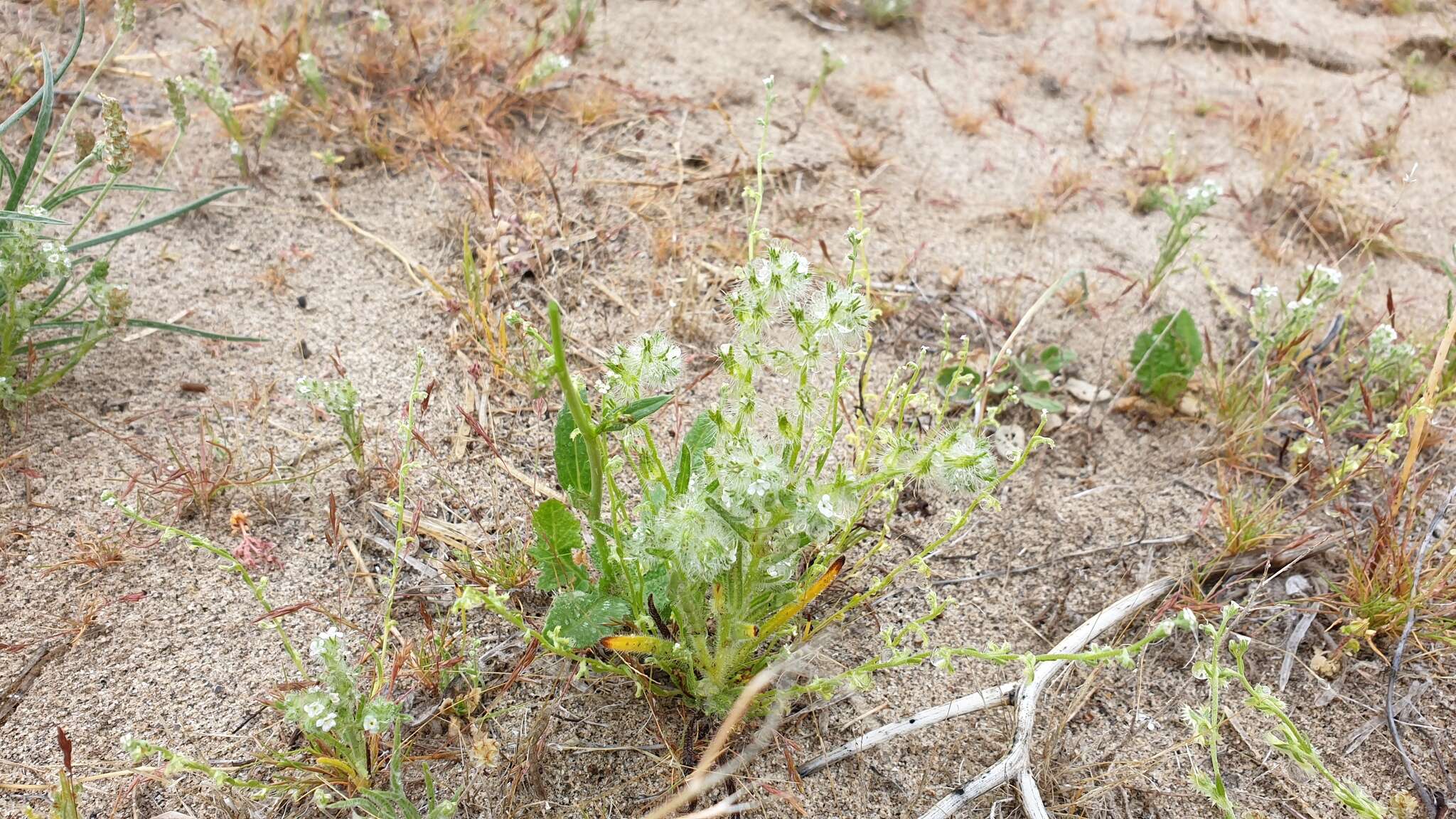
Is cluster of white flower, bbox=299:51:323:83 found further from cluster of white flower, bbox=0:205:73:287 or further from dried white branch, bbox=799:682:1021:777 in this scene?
dried white branch, bbox=799:682:1021:777

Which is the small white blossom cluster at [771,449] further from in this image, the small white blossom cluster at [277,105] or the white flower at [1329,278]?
the small white blossom cluster at [277,105]

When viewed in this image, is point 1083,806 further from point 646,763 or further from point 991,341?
point 991,341

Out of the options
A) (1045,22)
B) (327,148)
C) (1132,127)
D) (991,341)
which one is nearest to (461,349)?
(327,148)

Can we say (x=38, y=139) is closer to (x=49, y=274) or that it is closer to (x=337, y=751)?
(x=49, y=274)

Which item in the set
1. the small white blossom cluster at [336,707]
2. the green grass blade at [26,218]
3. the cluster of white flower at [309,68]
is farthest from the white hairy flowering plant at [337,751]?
the cluster of white flower at [309,68]

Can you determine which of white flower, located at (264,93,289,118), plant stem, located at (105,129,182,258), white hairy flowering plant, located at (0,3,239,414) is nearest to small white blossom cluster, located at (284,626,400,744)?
white hairy flowering plant, located at (0,3,239,414)
